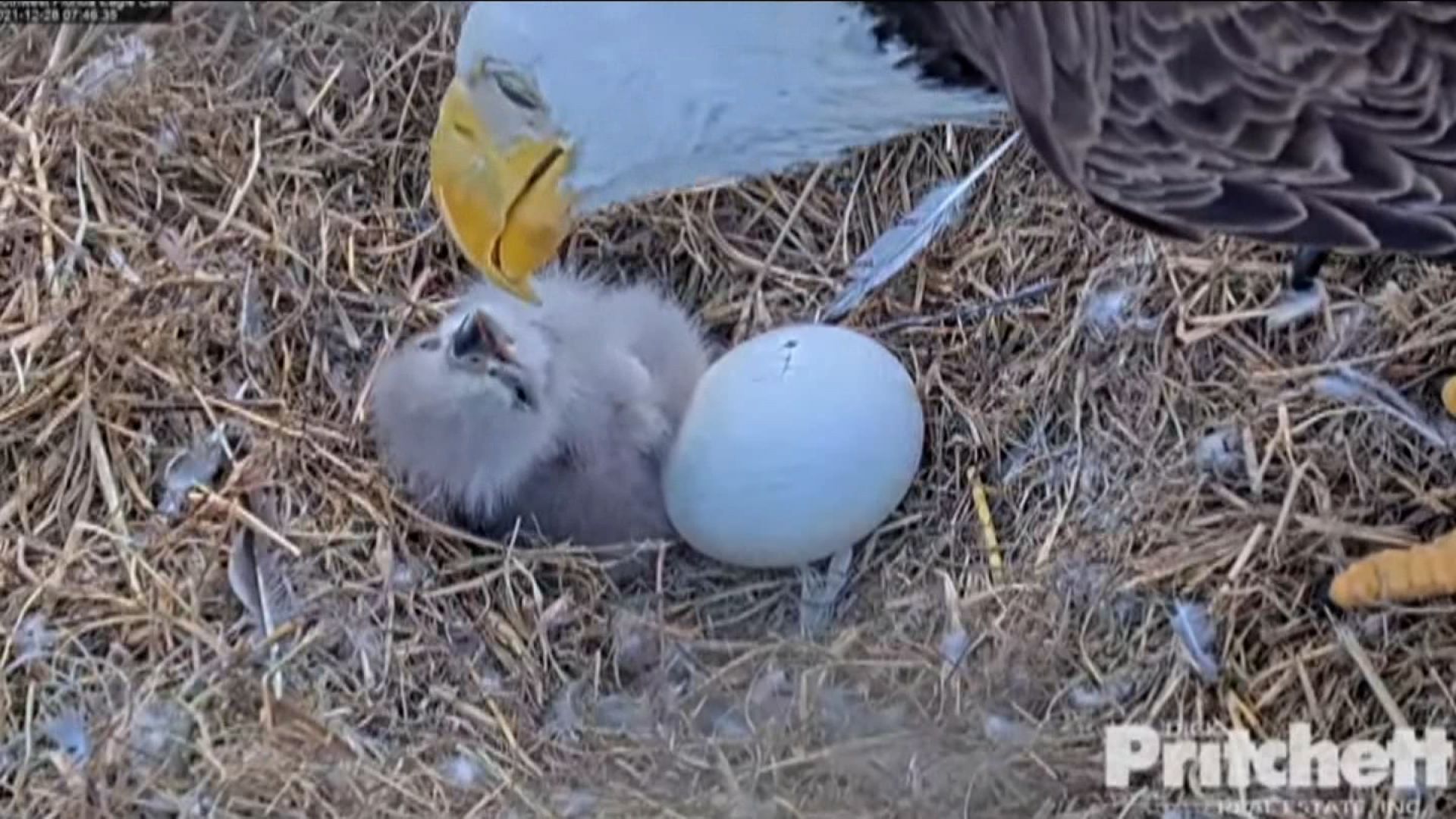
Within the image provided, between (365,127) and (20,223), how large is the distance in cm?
43

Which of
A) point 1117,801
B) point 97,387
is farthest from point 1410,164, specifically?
point 97,387

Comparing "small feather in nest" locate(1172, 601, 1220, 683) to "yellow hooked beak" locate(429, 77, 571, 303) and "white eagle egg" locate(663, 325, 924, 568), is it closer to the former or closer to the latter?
"white eagle egg" locate(663, 325, 924, 568)

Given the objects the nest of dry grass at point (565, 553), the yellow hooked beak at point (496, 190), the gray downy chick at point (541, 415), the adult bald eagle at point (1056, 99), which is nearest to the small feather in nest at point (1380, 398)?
the nest of dry grass at point (565, 553)

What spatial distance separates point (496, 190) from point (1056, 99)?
0.51 meters

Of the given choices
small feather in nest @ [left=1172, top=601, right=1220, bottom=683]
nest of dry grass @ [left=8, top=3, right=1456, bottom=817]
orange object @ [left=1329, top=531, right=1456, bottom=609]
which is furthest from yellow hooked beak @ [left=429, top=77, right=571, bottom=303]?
orange object @ [left=1329, top=531, right=1456, bottom=609]

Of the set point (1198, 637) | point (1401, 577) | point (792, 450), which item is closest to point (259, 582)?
point (792, 450)

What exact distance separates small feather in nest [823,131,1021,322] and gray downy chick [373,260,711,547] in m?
0.25

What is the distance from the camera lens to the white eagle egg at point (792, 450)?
2342 mm

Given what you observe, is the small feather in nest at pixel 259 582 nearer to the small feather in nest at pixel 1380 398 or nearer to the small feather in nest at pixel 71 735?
the small feather in nest at pixel 71 735

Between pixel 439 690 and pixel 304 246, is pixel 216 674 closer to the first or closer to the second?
pixel 439 690

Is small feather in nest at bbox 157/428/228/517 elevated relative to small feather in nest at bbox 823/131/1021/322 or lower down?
lower down

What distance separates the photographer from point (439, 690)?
7.66ft

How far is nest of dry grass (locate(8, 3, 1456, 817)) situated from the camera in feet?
7.35

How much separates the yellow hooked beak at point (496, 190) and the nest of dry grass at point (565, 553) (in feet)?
0.64
